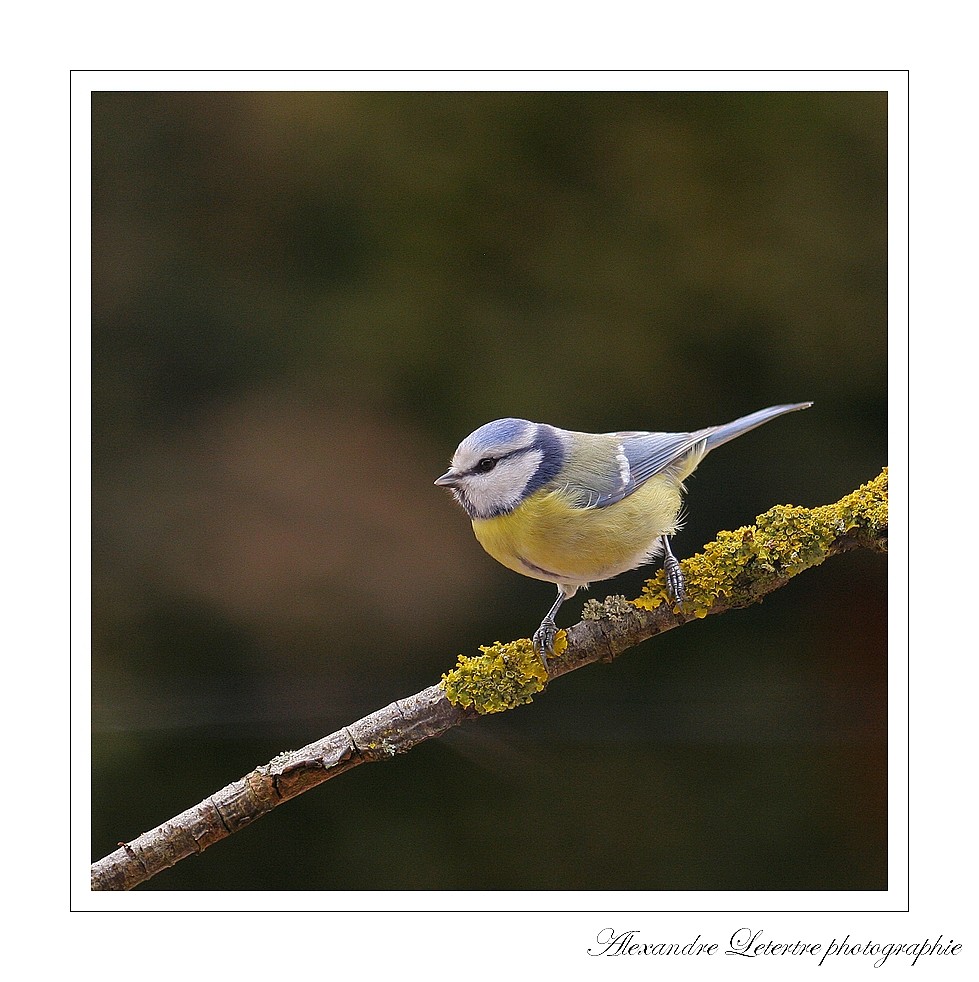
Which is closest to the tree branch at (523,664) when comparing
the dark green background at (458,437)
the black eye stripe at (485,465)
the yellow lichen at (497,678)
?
the yellow lichen at (497,678)

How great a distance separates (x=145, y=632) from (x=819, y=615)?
1.13m

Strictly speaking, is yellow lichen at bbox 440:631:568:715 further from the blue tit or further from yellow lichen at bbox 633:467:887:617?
yellow lichen at bbox 633:467:887:617

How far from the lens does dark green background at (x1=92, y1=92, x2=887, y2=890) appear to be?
1.40 m

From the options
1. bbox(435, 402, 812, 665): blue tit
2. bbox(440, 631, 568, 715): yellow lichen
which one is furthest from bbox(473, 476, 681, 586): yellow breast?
bbox(440, 631, 568, 715): yellow lichen

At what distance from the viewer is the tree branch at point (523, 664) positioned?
123cm

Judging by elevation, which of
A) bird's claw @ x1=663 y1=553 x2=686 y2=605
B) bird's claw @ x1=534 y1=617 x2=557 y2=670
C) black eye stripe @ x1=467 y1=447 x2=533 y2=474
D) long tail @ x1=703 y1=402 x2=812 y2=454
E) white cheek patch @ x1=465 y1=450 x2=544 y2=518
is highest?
long tail @ x1=703 y1=402 x2=812 y2=454

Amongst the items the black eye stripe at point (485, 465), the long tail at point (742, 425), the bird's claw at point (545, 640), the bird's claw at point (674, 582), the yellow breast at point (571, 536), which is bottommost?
the bird's claw at point (545, 640)

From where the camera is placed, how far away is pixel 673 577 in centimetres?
125

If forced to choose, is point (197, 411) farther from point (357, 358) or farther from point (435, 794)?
point (435, 794)

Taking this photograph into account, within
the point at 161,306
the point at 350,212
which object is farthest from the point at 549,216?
the point at 161,306

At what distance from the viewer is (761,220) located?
1428 mm

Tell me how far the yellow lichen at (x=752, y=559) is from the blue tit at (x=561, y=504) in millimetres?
28

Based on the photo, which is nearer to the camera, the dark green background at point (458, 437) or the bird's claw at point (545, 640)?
the bird's claw at point (545, 640)

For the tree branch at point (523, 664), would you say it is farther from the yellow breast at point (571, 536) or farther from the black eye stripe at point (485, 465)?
the black eye stripe at point (485, 465)
